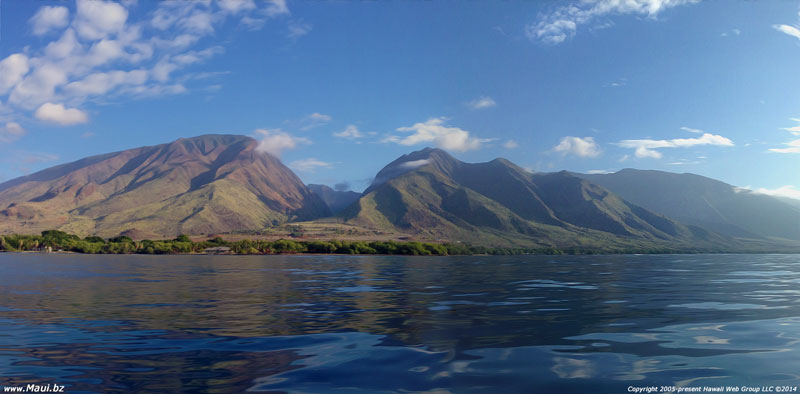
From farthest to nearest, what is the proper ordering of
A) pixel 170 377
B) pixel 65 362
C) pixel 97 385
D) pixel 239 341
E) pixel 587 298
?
pixel 587 298 → pixel 239 341 → pixel 65 362 → pixel 170 377 → pixel 97 385

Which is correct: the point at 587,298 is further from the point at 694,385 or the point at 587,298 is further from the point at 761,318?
the point at 694,385

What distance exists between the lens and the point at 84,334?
25844 millimetres

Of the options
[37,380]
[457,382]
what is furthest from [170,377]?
[457,382]

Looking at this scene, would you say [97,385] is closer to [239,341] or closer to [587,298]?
[239,341]

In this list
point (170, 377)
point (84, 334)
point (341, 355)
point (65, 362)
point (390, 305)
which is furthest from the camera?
point (390, 305)

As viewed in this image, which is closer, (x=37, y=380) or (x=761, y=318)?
(x=37, y=380)

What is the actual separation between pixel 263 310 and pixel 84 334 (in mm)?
12555

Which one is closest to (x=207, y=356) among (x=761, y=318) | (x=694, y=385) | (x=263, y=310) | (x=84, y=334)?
(x=84, y=334)

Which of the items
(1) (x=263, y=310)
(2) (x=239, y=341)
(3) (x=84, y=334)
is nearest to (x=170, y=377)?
(2) (x=239, y=341)

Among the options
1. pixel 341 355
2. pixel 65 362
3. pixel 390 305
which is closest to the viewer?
pixel 65 362

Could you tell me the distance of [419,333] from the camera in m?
26.6

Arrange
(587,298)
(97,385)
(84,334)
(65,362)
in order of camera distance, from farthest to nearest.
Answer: (587,298) → (84,334) → (65,362) → (97,385)

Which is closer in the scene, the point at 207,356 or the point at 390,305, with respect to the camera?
the point at 207,356

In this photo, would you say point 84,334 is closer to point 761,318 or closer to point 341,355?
point 341,355
